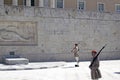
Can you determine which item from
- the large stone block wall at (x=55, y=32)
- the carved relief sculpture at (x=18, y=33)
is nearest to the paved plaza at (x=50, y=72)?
the large stone block wall at (x=55, y=32)

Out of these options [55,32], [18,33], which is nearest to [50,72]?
[18,33]

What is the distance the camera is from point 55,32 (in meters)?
29.0

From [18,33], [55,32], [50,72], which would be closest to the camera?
[50,72]

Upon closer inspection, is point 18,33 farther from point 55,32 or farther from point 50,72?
point 50,72

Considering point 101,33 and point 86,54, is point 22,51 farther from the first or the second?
point 101,33

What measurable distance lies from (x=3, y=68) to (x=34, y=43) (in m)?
6.34

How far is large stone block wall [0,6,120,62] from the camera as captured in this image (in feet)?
89.2

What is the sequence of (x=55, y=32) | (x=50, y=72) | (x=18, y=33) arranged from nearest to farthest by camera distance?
(x=50, y=72), (x=18, y=33), (x=55, y=32)

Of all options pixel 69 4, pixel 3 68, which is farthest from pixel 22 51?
pixel 69 4

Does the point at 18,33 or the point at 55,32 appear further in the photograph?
the point at 55,32

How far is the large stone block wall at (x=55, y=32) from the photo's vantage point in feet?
89.2

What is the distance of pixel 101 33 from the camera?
31391mm

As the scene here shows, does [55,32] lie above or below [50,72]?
above

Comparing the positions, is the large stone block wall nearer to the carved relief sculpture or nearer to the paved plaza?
the carved relief sculpture
